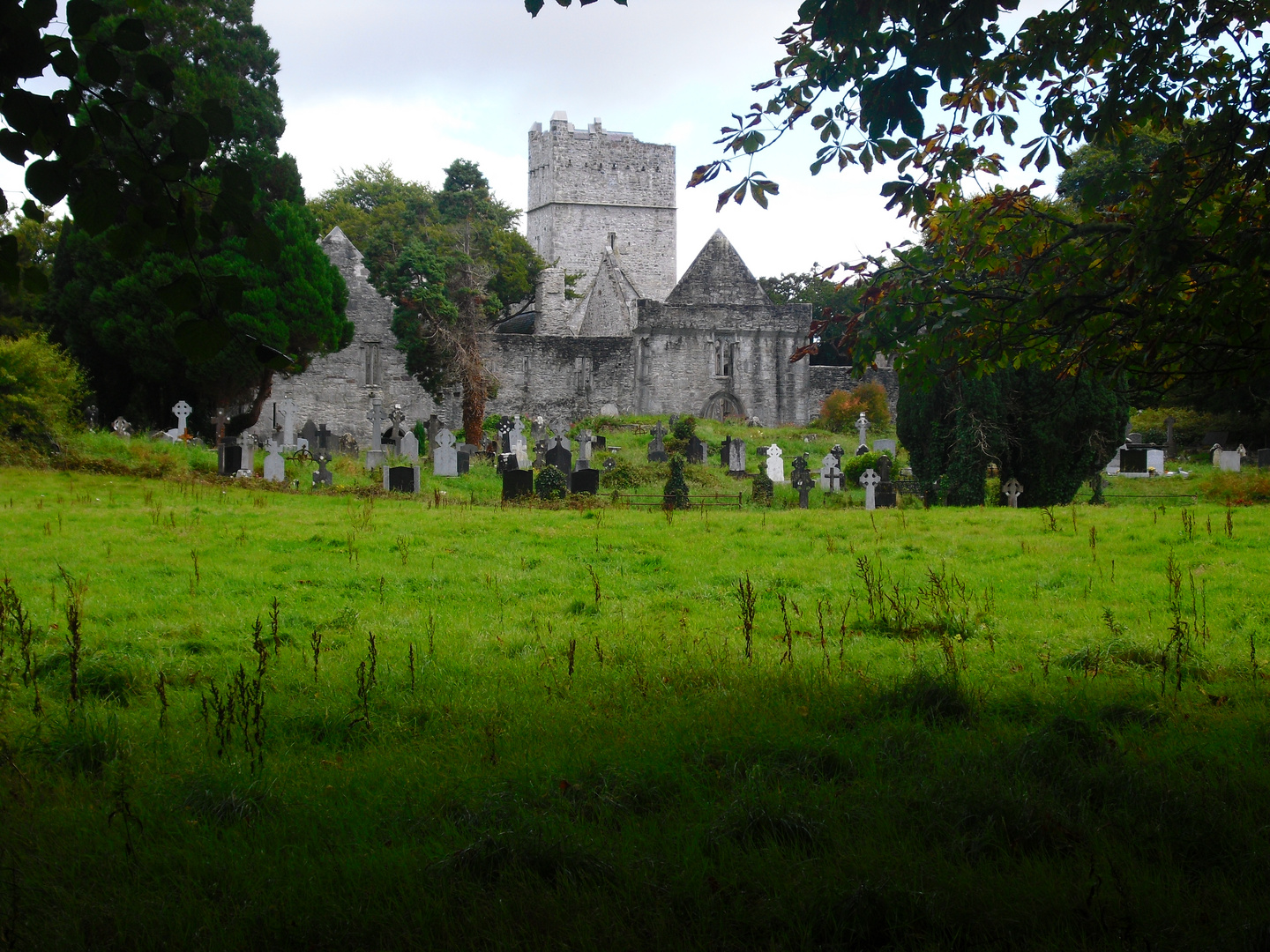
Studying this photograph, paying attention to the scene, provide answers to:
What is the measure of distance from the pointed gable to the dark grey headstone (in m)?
16.1

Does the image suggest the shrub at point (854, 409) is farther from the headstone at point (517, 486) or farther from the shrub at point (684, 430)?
the headstone at point (517, 486)

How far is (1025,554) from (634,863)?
721cm

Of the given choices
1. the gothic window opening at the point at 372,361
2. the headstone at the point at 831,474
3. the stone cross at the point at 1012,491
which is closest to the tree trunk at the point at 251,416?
the gothic window opening at the point at 372,361

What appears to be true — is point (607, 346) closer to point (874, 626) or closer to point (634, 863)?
point (874, 626)

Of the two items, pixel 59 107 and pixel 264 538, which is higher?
pixel 59 107

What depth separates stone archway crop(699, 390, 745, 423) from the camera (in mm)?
37938

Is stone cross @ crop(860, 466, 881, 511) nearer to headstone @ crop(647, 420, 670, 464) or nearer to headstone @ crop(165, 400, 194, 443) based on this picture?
headstone @ crop(647, 420, 670, 464)

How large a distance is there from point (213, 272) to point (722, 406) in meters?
20.4

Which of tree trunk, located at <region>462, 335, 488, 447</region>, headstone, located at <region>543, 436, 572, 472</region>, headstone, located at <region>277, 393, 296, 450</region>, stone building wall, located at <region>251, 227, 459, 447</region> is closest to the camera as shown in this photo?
headstone, located at <region>543, 436, 572, 472</region>

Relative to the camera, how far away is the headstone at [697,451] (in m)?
25.9

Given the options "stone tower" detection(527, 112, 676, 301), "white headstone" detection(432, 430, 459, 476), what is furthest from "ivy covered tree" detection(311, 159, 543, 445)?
"white headstone" detection(432, 430, 459, 476)

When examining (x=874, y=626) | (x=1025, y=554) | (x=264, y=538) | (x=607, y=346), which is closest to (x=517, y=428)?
(x=607, y=346)

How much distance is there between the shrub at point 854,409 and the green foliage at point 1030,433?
641 inches

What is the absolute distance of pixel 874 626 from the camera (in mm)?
6422
